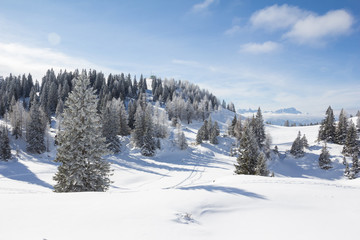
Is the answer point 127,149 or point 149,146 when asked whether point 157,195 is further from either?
point 127,149

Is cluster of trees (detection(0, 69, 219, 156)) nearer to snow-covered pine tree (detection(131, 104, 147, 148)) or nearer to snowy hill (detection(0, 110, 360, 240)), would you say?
snow-covered pine tree (detection(131, 104, 147, 148))

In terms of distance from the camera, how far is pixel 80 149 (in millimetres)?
16453

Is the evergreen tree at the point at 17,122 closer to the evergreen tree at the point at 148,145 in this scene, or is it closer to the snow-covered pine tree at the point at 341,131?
the evergreen tree at the point at 148,145

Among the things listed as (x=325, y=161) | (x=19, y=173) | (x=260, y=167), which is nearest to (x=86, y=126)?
(x=260, y=167)

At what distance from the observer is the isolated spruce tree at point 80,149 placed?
628 inches

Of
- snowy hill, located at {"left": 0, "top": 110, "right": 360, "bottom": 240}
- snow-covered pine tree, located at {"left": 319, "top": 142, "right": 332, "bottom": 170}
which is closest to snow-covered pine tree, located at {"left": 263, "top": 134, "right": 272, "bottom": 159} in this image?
snow-covered pine tree, located at {"left": 319, "top": 142, "right": 332, "bottom": 170}

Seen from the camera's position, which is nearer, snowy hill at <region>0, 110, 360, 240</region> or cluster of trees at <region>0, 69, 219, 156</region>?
snowy hill at <region>0, 110, 360, 240</region>

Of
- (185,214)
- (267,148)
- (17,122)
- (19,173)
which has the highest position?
(17,122)

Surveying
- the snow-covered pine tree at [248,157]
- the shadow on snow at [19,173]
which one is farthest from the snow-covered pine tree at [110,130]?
the snow-covered pine tree at [248,157]

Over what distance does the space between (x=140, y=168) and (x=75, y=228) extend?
36.8m

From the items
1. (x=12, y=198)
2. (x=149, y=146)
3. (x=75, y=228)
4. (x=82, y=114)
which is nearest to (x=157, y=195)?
(x=75, y=228)

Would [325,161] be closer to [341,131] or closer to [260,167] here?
[341,131]

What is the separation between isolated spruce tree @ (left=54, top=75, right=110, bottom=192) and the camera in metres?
16.0

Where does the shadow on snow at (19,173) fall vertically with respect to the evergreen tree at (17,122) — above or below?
below
